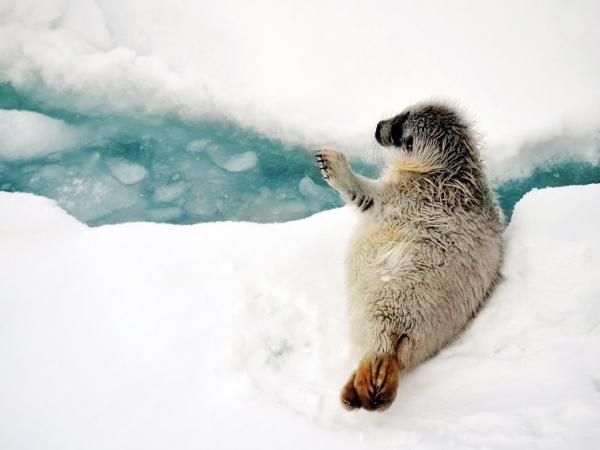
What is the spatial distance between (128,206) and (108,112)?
41.6 inches

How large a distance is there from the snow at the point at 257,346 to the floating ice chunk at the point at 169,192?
3.99ft

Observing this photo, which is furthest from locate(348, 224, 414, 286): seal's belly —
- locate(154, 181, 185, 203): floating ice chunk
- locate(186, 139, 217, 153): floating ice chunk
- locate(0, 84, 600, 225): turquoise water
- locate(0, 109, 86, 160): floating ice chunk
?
locate(0, 109, 86, 160): floating ice chunk

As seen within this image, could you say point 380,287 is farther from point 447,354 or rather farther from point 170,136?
point 170,136

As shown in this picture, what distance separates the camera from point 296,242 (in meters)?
2.63

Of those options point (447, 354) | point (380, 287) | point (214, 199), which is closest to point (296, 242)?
point (380, 287)

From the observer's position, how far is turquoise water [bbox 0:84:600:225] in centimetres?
389

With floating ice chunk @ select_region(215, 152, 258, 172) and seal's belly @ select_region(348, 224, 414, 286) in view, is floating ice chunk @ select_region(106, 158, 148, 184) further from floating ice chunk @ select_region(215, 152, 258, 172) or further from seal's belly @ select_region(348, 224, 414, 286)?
seal's belly @ select_region(348, 224, 414, 286)

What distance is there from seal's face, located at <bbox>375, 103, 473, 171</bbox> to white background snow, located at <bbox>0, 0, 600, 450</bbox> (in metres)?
0.44

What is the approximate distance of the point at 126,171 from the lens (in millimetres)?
4074

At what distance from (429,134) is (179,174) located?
7.31ft

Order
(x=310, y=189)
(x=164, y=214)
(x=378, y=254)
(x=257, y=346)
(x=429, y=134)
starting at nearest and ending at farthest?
(x=257, y=346)
(x=378, y=254)
(x=429, y=134)
(x=164, y=214)
(x=310, y=189)

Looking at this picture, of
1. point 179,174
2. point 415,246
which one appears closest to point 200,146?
point 179,174

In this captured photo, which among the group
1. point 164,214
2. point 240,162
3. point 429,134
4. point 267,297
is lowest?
point 164,214

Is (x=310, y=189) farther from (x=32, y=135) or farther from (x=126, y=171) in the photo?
(x=32, y=135)
